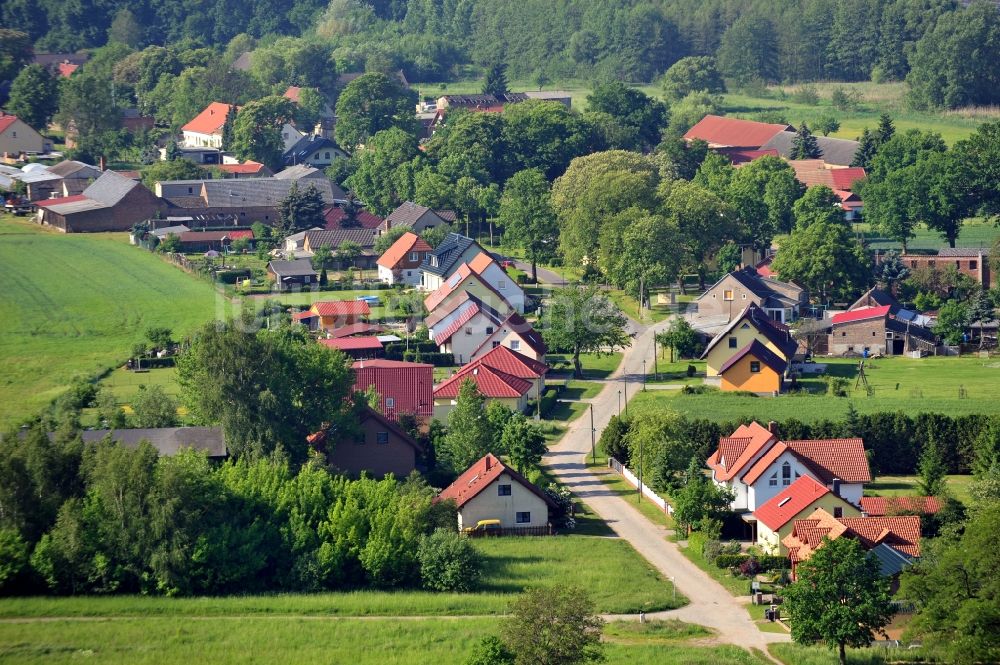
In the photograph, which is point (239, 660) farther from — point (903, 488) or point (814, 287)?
point (814, 287)

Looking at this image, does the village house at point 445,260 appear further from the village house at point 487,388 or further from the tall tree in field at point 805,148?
the tall tree in field at point 805,148

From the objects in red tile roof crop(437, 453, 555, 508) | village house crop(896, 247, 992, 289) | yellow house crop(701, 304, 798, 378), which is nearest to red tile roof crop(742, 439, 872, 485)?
red tile roof crop(437, 453, 555, 508)

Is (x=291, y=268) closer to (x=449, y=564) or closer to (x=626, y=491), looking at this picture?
(x=626, y=491)

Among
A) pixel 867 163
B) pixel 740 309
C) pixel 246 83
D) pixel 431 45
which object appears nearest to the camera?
pixel 740 309

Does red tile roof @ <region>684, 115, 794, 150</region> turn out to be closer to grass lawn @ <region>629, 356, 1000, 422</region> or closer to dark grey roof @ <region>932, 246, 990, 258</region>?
dark grey roof @ <region>932, 246, 990, 258</region>

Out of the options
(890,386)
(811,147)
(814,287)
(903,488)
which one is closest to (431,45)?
(811,147)

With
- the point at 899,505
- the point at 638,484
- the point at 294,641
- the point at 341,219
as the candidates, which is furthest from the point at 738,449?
the point at 341,219
